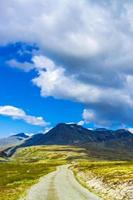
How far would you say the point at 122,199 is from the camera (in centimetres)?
5412

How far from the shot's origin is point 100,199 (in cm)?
5375

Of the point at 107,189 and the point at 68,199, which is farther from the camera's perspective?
the point at 107,189

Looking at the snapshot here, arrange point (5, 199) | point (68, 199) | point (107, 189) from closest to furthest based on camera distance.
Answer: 1. point (68, 199)
2. point (5, 199)
3. point (107, 189)

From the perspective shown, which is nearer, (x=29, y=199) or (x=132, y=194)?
(x=29, y=199)

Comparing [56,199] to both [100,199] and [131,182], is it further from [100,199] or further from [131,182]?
[131,182]

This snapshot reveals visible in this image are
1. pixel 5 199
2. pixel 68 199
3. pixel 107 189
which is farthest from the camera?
pixel 107 189

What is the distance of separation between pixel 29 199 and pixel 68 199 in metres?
5.64

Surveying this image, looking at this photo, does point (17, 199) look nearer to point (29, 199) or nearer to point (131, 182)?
point (29, 199)

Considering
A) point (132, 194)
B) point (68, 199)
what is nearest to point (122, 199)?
point (132, 194)

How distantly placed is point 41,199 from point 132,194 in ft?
45.2

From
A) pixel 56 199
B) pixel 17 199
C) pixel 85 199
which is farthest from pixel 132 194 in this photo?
pixel 17 199

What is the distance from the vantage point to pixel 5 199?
177 feet

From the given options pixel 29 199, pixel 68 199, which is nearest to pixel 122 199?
pixel 68 199

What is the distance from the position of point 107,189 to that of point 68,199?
20.0 metres
